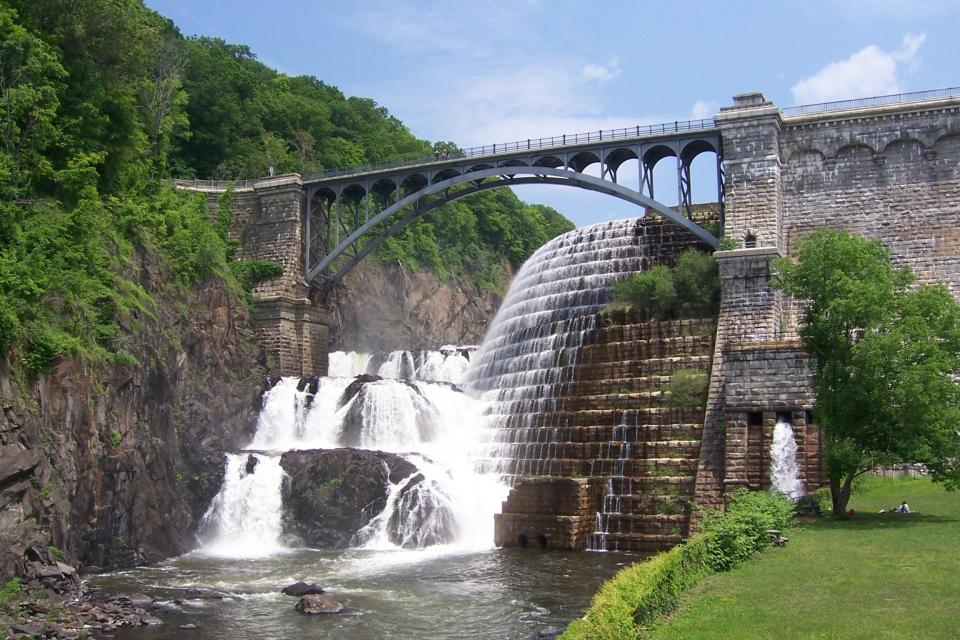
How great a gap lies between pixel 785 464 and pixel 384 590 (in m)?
13.5

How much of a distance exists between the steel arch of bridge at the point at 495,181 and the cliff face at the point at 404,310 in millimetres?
5492

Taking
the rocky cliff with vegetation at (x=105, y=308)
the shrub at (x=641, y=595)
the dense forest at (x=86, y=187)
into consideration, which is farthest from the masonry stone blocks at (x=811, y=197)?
the dense forest at (x=86, y=187)

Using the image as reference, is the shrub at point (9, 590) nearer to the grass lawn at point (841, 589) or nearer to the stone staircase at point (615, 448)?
the grass lawn at point (841, 589)

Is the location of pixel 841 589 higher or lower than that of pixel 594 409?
lower

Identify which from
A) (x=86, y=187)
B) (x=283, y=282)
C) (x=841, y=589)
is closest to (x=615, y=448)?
(x=841, y=589)

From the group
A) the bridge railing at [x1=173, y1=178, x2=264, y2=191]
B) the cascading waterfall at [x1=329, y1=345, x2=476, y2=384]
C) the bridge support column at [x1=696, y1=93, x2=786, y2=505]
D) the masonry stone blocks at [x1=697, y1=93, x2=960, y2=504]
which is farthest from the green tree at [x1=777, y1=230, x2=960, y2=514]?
the bridge railing at [x1=173, y1=178, x2=264, y2=191]

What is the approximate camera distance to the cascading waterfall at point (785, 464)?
3102 centimetres

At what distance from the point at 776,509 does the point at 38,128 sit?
26.3 m

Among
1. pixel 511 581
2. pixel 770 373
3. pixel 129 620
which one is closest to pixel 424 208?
pixel 770 373

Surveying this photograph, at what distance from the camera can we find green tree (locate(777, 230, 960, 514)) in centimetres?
2689

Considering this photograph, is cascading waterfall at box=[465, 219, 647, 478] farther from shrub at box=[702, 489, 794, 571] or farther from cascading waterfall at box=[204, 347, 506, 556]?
shrub at box=[702, 489, 794, 571]

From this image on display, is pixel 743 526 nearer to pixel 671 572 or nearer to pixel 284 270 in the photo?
pixel 671 572

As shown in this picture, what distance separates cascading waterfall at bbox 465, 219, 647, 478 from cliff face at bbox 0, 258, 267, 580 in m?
11.5

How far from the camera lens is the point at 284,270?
5325 centimetres
